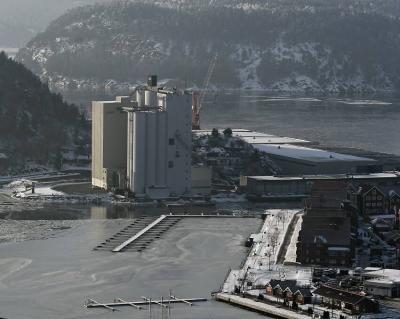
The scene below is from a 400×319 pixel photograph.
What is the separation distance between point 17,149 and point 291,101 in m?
48.6

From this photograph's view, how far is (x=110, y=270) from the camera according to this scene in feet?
97.1

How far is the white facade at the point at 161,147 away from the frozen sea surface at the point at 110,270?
482 cm

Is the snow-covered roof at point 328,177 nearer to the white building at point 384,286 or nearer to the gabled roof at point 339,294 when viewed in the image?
the white building at point 384,286

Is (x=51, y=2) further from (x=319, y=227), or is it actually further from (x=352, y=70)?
(x=319, y=227)

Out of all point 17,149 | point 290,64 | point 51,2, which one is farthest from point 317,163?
point 51,2

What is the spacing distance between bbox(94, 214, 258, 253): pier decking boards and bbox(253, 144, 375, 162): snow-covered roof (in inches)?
365

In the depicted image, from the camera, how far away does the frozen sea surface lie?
2616 centimetres

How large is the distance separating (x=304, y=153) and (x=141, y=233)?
14.9 meters

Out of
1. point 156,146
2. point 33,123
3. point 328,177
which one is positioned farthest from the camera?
point 33,123

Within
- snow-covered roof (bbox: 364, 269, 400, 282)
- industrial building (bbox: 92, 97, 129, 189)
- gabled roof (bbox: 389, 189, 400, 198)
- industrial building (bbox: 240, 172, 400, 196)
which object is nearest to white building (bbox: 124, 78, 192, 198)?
industrial building (bbox: 92, 97, 129, 189)

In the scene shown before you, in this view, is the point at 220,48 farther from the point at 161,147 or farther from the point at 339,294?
the point at 339,294

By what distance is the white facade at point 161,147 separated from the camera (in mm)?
40219

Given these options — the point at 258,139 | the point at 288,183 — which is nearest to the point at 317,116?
the point at 258,139

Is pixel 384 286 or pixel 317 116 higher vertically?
pixel 317 116
